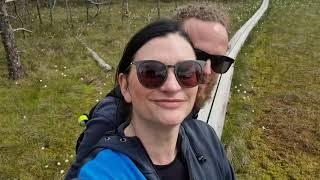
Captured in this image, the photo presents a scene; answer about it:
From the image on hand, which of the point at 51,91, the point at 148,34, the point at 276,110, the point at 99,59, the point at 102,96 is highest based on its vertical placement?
the point at 148,34

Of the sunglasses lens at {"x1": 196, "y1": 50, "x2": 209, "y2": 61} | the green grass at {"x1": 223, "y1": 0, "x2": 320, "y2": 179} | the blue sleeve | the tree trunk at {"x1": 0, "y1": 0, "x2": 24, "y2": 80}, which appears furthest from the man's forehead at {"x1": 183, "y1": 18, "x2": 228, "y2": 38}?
the tree trunk at {"x1": 0, "y1": 0, "x2": 24, "y2": 80}

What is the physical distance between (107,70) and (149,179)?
10111 millimetres

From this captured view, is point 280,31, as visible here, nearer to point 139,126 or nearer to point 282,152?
point 282,152

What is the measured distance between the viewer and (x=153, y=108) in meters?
2.38

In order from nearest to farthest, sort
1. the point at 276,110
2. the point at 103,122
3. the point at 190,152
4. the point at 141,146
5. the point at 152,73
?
1. the point at 152,73
2. the point at 141,146
3. the point at 190,152
4. the point at 103,122
5. the point at 276,110

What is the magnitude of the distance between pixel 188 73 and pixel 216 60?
1.24 metres

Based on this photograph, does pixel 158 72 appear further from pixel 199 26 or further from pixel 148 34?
pixel 199 26

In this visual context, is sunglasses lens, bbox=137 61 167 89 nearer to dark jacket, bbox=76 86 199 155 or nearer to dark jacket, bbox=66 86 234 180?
dark jacket, bbox=66 86 234 180

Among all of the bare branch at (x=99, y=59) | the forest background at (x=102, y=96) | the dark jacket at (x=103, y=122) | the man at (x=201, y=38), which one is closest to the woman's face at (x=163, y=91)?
the dark jacket at (x=103, y=122)

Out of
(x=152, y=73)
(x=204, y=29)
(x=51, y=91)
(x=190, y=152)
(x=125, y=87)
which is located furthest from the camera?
(x=51, y=91)

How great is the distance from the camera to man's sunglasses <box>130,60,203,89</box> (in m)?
2.36

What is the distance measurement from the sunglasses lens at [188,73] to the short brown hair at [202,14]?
1040mm

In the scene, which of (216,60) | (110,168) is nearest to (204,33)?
(216,60)

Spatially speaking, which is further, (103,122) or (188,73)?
(103,122)
